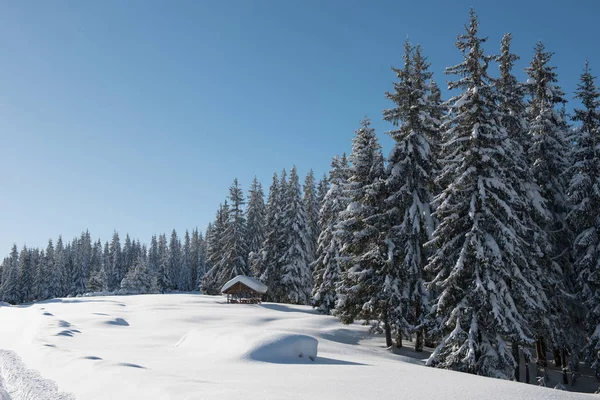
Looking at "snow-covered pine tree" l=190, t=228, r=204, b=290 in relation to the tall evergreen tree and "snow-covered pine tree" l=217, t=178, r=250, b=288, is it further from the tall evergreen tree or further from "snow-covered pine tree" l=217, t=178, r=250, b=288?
"snow-covered pine tree" l=217, t=178, r=250, b=288

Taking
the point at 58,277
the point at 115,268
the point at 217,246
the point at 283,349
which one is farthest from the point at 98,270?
the point at 283,349

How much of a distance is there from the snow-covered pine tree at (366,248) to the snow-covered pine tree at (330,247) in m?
6.50

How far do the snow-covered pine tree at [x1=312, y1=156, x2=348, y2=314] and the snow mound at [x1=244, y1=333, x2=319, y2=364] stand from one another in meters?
20.1

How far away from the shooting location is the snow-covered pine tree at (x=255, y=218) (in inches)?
2329

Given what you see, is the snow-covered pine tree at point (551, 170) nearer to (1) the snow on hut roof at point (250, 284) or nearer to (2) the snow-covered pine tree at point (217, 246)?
(1) the snow on hut roof at point (250, 284)

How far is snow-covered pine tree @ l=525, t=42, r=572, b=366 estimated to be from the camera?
23484 millimetres

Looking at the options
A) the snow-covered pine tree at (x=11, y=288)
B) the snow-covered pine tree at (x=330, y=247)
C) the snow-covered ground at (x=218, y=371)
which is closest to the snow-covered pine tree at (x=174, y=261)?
the snow-covered pine tree at (x=11, y=288)

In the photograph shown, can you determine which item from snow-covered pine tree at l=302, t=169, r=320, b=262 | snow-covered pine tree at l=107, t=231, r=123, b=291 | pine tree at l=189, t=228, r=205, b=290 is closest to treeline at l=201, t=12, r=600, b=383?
snow-covered pine tree at l=302, t=169, r=320, b=262

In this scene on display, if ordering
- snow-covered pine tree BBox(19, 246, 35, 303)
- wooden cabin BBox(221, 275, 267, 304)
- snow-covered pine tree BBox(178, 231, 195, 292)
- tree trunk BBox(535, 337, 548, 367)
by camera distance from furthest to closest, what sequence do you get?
snow-covered pine tree BBox(178, 231, 195, 292) → snow-covered pine tree BBox(19, 246, 35, 303) → wooden cabin BBox(221, 275, 267, 304) → tree trunk BBox(535, 337, 548, 367)

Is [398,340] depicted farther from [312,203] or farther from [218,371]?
[312,203]

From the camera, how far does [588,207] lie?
21812mm

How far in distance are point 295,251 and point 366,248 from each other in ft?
73.5

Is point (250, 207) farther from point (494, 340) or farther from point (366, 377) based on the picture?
point (366, 377)

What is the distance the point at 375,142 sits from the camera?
3016 cm
